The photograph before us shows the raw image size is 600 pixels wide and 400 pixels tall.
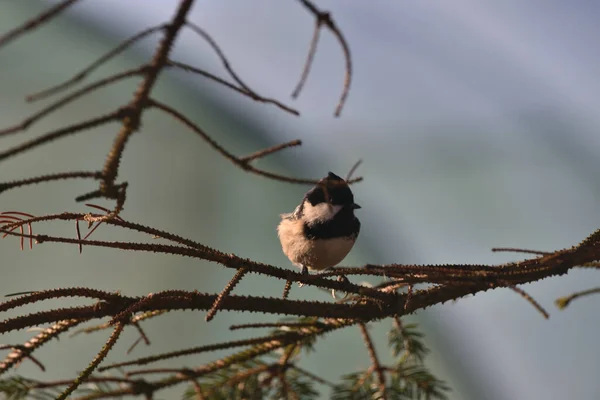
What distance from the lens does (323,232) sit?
1.10 m

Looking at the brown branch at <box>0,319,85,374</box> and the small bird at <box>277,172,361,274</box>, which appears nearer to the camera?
the brown branch at <box>0,319,85,374</box>

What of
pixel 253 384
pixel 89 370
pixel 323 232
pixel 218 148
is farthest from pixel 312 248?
pixel 218 148

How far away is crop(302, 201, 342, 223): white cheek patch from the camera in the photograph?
111cm

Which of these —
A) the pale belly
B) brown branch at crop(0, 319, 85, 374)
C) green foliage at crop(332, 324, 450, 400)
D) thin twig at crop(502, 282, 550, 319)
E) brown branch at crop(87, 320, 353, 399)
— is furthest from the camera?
the pale belly

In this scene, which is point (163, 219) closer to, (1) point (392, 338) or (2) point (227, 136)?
(2) point (227, 136)

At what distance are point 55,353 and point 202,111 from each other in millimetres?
693

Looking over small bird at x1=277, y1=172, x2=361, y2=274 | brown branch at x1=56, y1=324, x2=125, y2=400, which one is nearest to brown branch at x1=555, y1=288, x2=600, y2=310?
brown branch at x1=56, y1=324, x2=125, y2=400

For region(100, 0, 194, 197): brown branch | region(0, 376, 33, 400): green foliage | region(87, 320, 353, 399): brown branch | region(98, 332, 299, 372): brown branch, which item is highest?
region(0, 376, 33, 400): green foliage

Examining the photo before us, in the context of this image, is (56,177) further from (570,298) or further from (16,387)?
(16,387)

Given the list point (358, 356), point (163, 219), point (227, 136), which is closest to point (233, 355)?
point (358, 356)

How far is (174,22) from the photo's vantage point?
246mm

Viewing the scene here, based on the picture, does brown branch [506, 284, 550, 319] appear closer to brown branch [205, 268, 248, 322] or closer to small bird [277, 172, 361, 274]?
brown branch [205, 268, 248, 322]

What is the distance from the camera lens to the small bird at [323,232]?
1093 mm

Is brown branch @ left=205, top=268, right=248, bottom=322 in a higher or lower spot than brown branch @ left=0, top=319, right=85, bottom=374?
lower
